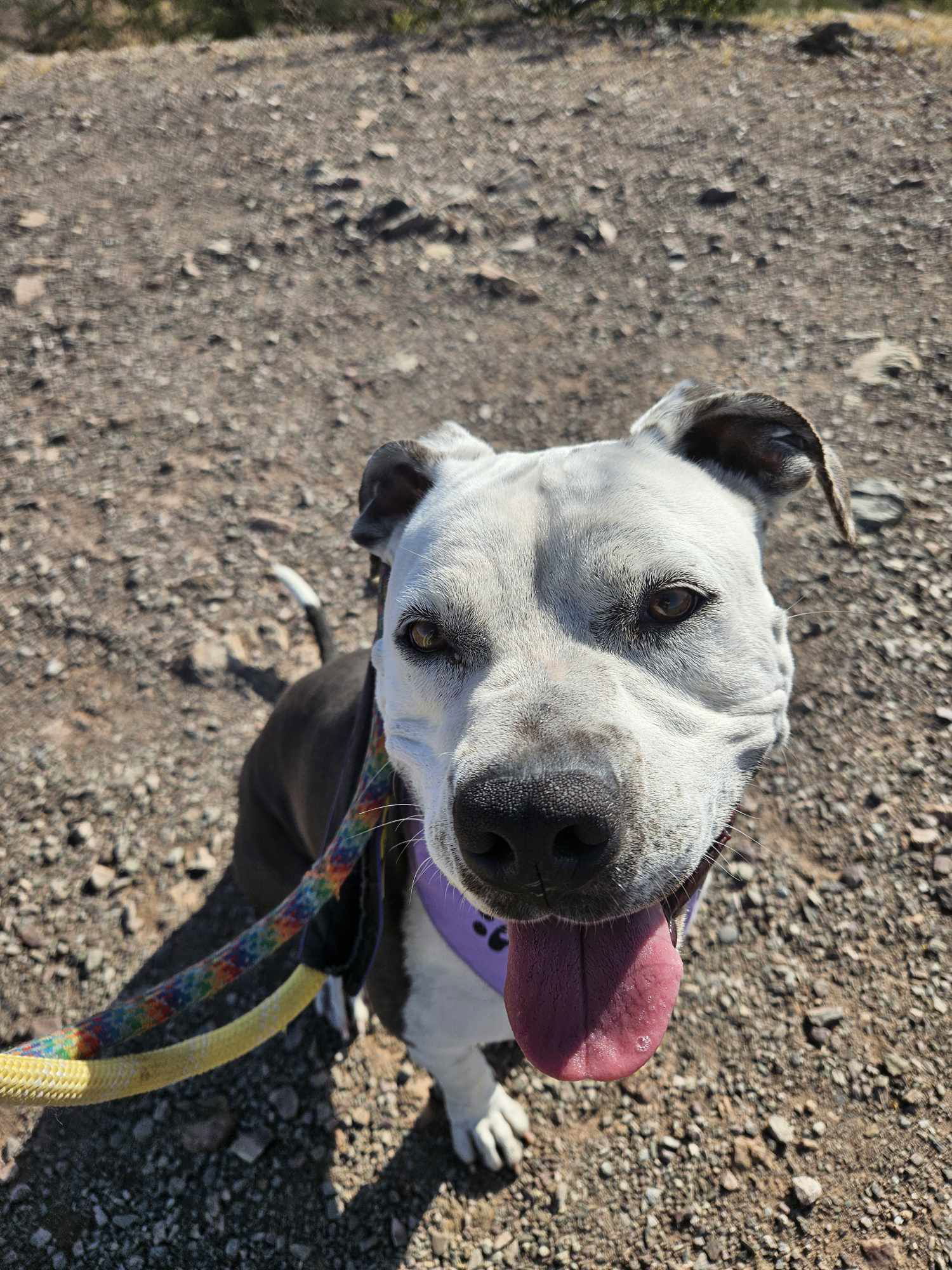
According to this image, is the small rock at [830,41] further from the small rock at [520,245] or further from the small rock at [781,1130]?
the small rock at [781,1130]

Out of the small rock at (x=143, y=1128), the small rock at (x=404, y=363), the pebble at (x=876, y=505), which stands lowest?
the small rock at (x=143, y=1128)

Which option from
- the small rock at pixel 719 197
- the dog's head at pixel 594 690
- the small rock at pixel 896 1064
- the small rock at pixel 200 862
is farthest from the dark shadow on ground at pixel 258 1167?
the small rock at pixel 719 197

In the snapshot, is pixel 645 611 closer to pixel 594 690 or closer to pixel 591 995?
pixel 594 690

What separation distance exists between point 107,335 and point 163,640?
9.92ft

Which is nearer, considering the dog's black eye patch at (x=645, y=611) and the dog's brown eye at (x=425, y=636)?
the dog's black eye patch at (x=645, y=611)

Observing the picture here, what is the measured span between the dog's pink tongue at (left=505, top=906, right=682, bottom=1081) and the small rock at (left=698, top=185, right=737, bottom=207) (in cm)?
645

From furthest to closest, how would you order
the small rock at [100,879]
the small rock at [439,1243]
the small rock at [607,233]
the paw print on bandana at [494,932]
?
the small rock at [607,233] → the small rock at [100,879] → the small rock at [439,1243] → the paw print on bandana at [494,932]

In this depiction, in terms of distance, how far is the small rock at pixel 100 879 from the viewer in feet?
12.1

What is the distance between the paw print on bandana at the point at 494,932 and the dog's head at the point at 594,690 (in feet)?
0.62

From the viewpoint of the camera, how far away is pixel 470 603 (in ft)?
6.37

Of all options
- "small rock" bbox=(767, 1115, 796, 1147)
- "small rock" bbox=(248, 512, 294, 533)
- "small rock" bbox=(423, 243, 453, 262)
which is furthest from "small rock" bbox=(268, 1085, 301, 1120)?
"small rock" bbox=(423, 243, 453, 262)

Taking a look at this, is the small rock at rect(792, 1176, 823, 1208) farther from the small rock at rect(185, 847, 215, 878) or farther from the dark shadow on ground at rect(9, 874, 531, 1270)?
the small rock at rect(185, 847, 215, 878)

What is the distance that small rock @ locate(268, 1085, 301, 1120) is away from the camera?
3059 mm

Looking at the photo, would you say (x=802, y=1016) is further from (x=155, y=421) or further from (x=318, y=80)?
(x=318, y=80)
